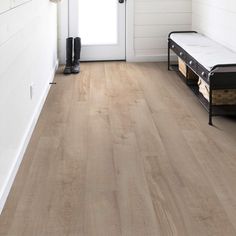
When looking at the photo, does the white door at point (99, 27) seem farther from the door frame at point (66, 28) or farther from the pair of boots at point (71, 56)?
the pair of boots at point (71, 56)

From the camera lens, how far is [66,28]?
641cm

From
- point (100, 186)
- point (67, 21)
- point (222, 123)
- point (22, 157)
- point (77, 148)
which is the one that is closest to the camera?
point (100, 186)

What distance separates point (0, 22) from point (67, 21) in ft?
13.2

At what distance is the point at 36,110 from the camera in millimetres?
3934

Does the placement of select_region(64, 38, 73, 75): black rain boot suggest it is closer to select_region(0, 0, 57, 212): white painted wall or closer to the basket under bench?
select_region(0, 0, 57, 212): white painted wall

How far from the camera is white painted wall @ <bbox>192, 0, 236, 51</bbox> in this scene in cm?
479

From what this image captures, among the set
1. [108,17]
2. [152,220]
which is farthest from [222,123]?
[108,17]

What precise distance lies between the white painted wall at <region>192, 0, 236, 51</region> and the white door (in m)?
1.10

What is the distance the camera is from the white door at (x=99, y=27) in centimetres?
639

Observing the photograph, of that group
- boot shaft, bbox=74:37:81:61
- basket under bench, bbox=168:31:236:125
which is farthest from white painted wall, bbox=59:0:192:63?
basket under bench, bbox=168:31:236:125

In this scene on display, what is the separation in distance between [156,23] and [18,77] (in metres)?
3.91

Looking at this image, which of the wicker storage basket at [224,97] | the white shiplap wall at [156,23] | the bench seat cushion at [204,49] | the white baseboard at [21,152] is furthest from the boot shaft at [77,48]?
the wicker storage basket at [224,97]

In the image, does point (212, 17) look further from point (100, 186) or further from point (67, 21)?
point (100, 186)

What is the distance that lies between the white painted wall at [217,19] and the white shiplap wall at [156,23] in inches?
8.3
